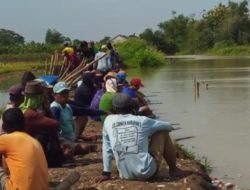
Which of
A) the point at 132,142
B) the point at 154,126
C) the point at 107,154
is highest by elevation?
the point at 154,126

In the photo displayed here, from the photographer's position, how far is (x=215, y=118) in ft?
51.5

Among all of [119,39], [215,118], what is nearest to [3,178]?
[215,118]

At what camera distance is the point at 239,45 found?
3585 inches

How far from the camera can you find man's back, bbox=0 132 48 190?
5.04 m

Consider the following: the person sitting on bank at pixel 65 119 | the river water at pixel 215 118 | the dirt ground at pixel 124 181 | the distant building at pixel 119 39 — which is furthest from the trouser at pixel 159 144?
the distant building at pixel 119 39

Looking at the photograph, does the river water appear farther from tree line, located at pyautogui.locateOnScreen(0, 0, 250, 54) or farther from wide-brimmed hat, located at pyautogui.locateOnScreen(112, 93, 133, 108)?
tree line, located at pyautogui.locateOnScreen(0, 0, 250, 54)

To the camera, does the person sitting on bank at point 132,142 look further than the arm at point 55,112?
No

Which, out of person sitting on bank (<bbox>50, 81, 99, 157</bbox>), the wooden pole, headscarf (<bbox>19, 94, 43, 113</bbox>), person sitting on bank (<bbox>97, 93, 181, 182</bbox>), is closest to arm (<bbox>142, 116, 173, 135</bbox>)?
person sitting on bank (<bbox>97, 93, 181, 182</bbox>)

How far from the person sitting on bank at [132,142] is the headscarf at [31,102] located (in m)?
1.01

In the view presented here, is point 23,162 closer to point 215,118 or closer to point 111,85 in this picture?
point 111,85

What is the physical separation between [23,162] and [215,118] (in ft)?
36.6

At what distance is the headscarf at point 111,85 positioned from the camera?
1022 cm

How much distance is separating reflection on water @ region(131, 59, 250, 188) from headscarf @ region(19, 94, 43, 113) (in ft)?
10.8

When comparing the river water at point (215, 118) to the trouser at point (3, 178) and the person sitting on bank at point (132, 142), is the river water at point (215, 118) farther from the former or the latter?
the trouser at point (3, 178)
